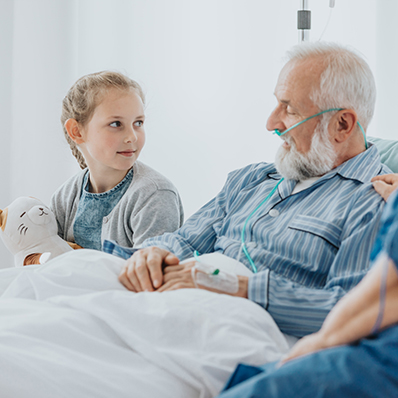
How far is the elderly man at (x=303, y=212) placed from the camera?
1206mm

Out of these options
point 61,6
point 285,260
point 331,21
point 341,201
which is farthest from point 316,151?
point 61,6

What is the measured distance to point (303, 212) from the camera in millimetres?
1403

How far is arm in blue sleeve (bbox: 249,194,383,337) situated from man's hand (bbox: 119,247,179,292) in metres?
0.23

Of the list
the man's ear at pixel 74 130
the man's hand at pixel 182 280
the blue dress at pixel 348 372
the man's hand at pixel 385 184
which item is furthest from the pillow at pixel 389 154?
the man's ear at pixel 74 130

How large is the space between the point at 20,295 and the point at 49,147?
2.11 m

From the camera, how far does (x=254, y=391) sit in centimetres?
68

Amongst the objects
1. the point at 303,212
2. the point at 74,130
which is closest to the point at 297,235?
the point at 303,212

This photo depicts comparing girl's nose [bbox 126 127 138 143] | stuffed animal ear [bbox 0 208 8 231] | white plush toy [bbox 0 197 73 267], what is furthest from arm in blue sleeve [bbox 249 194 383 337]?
stuffed animal ear [bbox 0 208 8 231]

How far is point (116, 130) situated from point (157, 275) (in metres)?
0.78

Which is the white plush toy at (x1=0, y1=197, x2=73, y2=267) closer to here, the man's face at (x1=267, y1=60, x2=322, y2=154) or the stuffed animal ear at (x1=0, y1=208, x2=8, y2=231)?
the stuffed animal ear at (x1=0, y1=208, x2=8, y2=231)

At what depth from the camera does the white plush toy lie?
1902mm

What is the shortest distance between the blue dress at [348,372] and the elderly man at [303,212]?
0.47 metres

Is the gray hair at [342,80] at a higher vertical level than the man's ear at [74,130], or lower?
higher

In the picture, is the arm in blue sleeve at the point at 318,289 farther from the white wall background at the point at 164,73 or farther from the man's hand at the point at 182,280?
the white wall background at the point at 164,73
